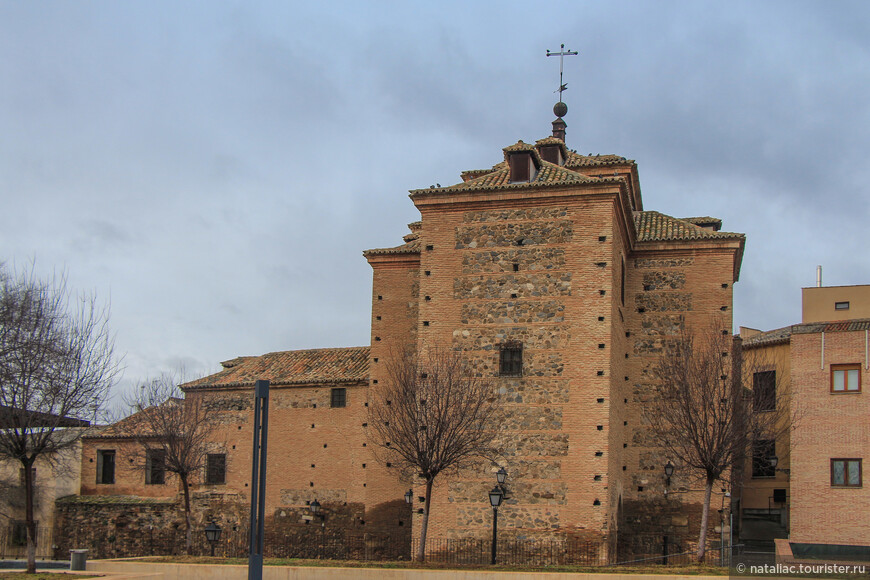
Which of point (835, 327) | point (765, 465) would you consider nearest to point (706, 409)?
point (835, 327)

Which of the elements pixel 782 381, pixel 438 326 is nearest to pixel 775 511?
pixel 782 381

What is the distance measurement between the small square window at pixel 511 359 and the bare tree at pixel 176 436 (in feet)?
37.7

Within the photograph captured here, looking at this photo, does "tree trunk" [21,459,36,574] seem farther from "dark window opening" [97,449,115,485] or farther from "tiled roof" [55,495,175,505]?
"dark window opening" [97,449,115,485]

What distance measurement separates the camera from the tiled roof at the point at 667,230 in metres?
25.4

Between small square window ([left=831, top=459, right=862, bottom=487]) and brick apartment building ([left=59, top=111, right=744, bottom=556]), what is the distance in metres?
4.72

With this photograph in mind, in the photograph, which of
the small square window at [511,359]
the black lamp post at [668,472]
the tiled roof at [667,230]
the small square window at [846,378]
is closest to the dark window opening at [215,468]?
the small square window at [511,359]

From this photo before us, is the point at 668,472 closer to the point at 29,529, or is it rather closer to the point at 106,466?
the point at 29,529

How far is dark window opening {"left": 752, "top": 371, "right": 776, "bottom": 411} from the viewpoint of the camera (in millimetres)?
24422

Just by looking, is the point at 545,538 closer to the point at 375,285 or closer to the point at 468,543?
the point at 468,543

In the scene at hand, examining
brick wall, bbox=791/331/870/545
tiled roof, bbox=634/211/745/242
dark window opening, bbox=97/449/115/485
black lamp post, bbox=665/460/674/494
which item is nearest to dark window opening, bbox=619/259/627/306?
tiled roof, bbox=634/211/745/242

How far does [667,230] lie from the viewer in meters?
A: 26.4

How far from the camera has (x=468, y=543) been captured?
21.8m

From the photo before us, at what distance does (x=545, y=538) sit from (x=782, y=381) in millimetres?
12430

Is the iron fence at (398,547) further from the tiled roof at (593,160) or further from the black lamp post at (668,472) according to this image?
the tiled roof at (593,160)
